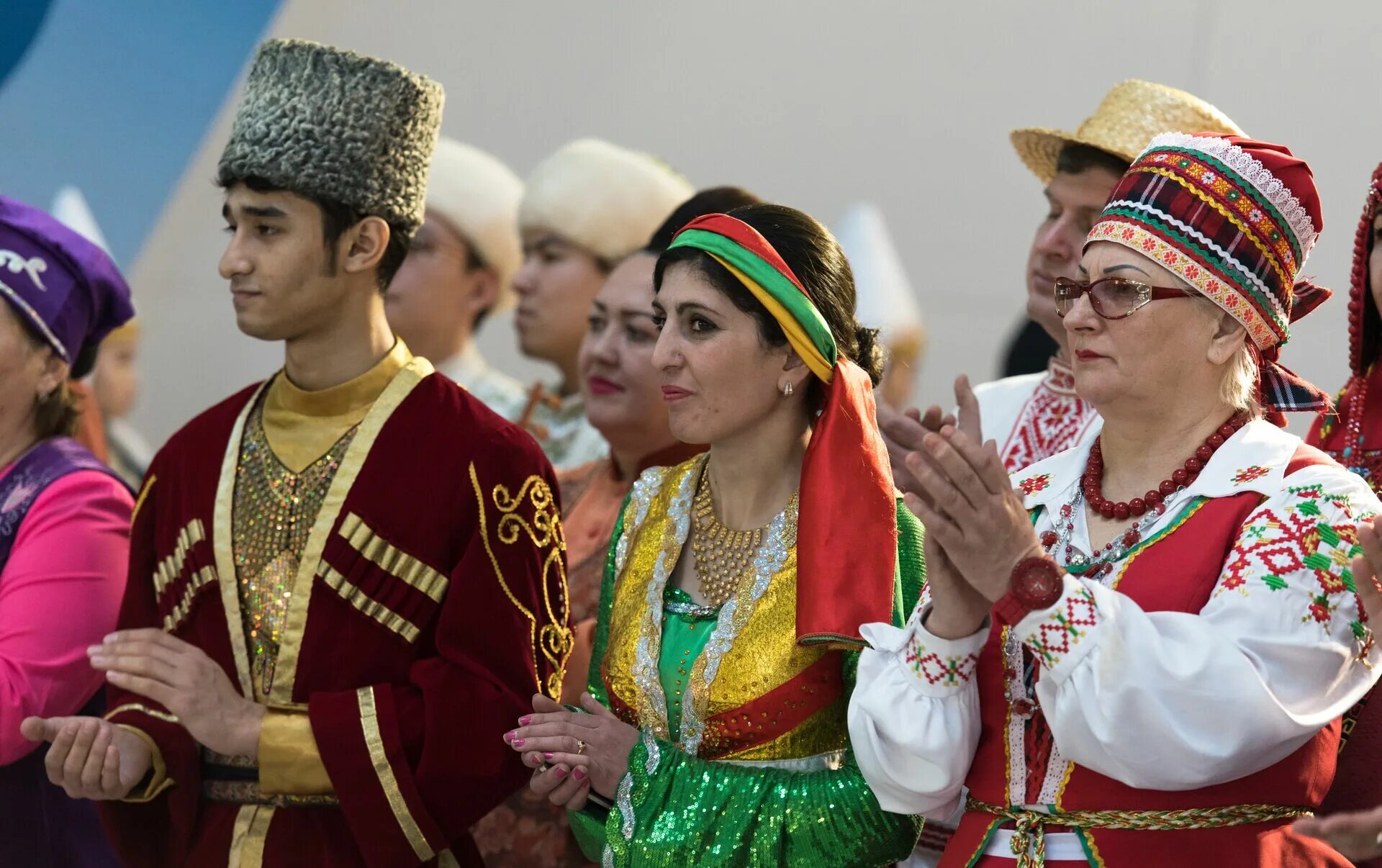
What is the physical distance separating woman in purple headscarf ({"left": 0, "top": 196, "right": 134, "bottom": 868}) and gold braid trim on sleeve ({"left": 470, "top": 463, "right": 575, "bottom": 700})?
3.32ft

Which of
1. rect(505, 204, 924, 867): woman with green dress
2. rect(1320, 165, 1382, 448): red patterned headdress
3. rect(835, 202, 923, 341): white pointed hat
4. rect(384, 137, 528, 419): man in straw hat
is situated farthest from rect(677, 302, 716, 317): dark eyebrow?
rect(835, 202, 923, 341): white pointed hat

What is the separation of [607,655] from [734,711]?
1.14 ft

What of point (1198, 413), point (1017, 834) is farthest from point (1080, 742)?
point (1198, 413)

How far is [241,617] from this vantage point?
134 inches

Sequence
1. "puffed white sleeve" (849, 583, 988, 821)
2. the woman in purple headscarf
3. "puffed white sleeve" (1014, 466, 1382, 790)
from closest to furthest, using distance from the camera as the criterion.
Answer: "puffed white sleeve" (1014, 466, 1382, 790) < "puffed white sleeve" (849, 583, 988, 821) < the woman in purple headscarf

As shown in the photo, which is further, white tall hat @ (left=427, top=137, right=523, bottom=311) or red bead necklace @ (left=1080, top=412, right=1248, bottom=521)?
white tall hat @ (left=427, top=137, right=523, bottom=311)

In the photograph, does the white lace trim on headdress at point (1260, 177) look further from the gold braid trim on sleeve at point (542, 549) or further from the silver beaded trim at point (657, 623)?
the gold braid trim on sleeve at point (542, 549)

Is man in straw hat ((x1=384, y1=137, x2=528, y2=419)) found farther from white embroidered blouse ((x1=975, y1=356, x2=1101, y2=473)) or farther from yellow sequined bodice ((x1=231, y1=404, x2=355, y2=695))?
yellow sequined bodice ((x1=231, y1=404, x2=355, y2=695))

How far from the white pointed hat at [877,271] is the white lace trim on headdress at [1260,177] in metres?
4.38

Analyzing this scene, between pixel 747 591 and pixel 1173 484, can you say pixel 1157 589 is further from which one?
pixel 747 591

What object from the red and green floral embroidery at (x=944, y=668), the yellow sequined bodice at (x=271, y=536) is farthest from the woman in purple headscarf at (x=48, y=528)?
the red and green floral embroidery at (x=944, y=668)

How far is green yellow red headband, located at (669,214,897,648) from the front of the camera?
9.30 feet

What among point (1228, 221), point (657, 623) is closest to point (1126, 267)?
point (1228, 221)

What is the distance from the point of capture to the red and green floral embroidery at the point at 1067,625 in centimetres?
233
